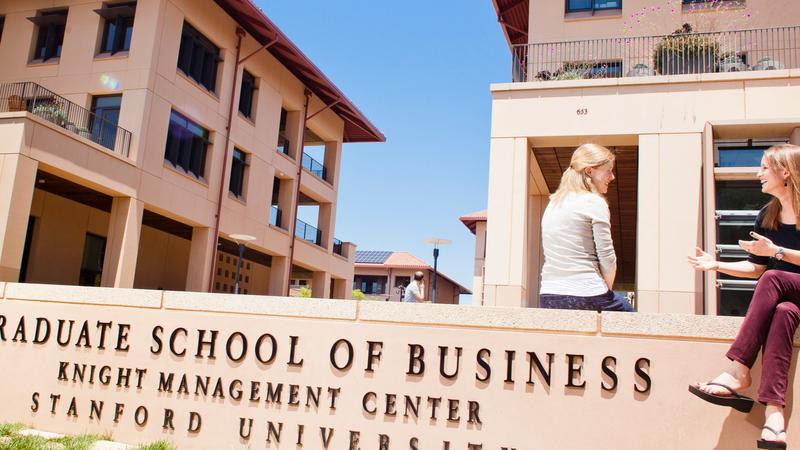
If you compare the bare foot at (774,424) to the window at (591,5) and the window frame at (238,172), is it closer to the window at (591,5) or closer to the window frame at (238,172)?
the window at (591,5)

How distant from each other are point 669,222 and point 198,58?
16.5m

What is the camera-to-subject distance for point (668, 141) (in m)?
14.4

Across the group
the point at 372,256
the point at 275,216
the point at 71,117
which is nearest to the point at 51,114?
the point at 71,117

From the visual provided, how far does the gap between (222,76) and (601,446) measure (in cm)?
2218

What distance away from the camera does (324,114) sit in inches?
1281

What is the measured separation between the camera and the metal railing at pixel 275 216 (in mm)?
27953

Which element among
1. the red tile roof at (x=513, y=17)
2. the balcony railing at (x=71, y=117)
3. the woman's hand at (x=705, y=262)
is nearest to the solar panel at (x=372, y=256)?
the red tile roof at (x=513, y=17)

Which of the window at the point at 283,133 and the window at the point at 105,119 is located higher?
the window at the point at 283,133

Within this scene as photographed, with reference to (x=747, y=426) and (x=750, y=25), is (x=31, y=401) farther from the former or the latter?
(x=750, y=25)

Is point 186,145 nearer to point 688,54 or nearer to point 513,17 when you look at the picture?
point 513,17

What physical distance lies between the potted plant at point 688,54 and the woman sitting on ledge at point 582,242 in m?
11.8

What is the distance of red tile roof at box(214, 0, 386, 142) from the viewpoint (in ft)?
78.2

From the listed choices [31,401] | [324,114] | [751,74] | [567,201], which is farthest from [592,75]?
[324,114]

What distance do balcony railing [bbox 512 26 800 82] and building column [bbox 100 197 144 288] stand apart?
11.4 meters
